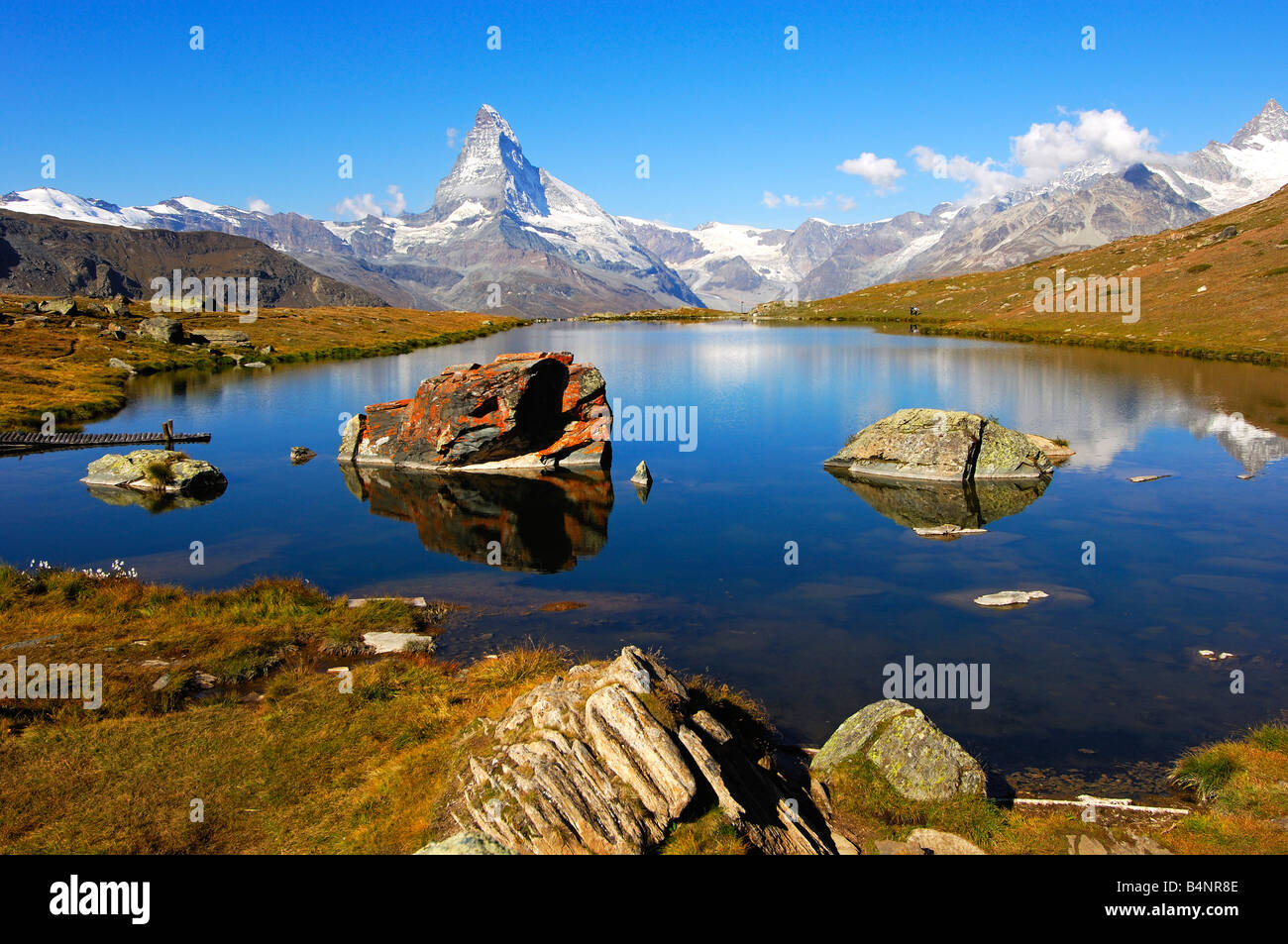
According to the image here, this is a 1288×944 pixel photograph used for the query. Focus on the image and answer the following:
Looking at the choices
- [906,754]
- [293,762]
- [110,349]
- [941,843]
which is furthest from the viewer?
[110,349]

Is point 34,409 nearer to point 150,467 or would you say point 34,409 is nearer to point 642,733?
point 150,467

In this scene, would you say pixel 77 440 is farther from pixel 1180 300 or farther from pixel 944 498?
pixel 1180 300

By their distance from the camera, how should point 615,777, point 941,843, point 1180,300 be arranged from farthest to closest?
point 1180,300 → point 941,843 → point 615,777

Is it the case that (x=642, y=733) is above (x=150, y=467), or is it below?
below

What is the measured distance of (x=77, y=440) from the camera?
58.4m

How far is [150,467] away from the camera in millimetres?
47000

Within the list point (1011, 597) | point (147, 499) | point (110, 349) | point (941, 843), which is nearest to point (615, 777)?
point (941, 843)

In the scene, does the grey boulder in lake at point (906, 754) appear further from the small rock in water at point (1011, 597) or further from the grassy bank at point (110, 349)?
the grassy bank at point (110, 349)

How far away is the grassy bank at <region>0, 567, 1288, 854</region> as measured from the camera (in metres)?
14.6

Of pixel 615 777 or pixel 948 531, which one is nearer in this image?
pixel 615 777

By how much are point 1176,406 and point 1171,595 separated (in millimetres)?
50099

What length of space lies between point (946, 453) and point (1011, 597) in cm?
2102
